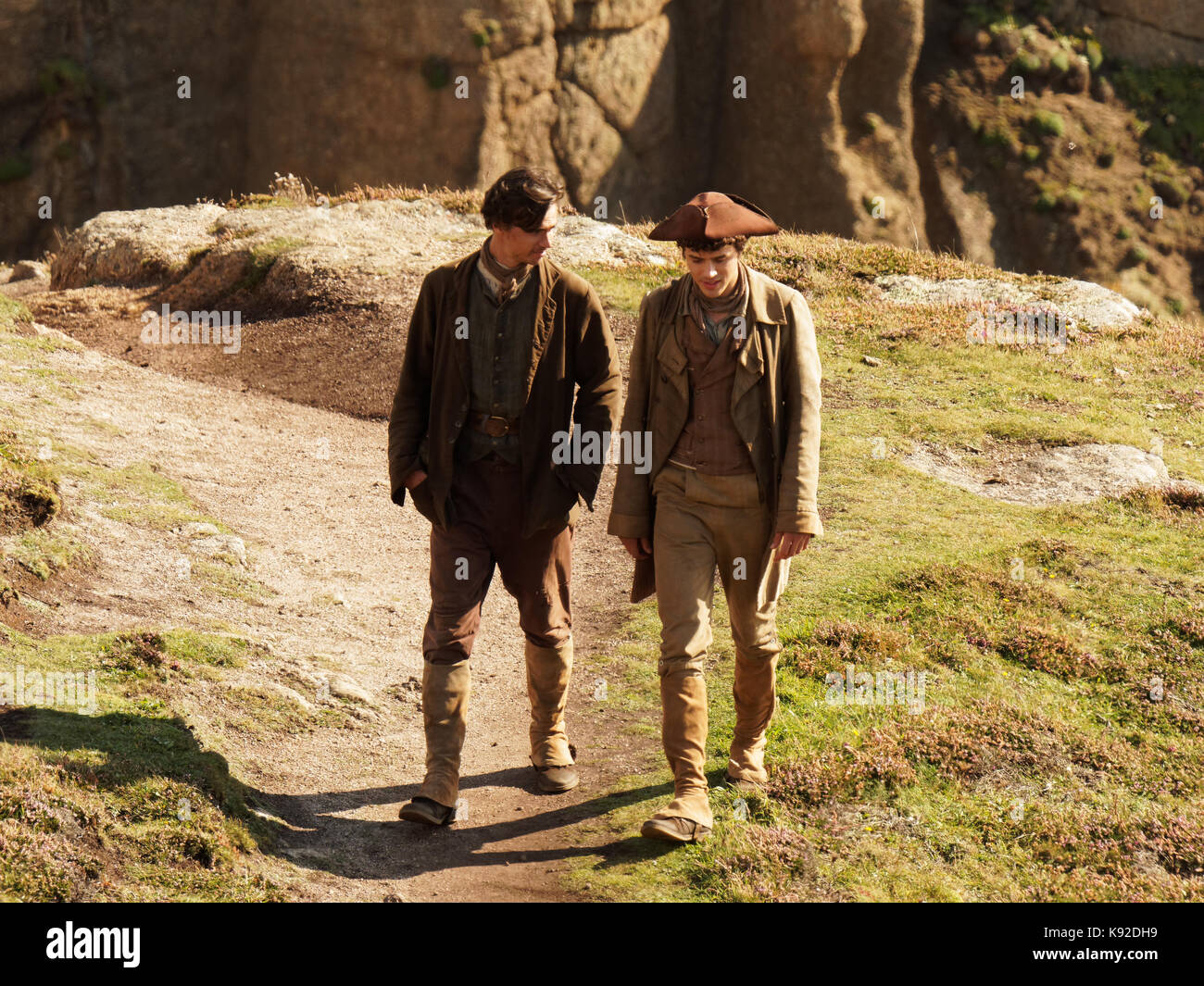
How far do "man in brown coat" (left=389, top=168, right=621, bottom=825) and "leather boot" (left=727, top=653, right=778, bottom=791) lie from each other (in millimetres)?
1187

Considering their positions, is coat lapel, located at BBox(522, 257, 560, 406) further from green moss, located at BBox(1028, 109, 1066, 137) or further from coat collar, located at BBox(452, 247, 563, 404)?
green moss, located at BBox(1028, 109, 1066, 137)

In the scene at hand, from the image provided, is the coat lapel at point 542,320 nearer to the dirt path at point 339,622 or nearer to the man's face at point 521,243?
the man's face at point 521,243

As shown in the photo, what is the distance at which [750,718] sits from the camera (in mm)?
6844

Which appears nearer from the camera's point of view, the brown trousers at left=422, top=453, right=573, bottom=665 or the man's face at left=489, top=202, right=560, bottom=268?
the man's face at left=489, top=202, right=560, bottom=268

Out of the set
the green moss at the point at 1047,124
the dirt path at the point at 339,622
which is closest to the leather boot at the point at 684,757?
the dirt path at the point at 339,622

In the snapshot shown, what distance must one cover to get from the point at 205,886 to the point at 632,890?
5.91ft

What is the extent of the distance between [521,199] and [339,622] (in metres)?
4.16

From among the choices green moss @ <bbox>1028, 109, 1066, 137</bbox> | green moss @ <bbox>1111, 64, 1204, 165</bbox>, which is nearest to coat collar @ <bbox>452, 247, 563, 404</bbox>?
green moss @ <bbox>1028, 109, 1066, 137</bbox>

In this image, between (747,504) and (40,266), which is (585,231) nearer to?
(40,266)

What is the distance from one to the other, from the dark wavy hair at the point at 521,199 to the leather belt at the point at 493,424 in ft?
2.95

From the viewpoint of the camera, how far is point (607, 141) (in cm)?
3241

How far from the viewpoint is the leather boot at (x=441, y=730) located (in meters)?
6.47

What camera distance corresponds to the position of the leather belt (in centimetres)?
653

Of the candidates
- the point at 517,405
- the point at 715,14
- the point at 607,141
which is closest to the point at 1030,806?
the point at 517,405
